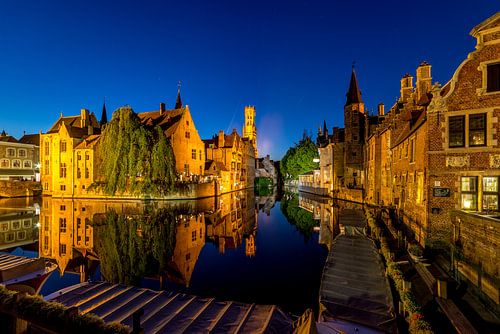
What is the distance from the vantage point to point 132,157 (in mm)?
39750

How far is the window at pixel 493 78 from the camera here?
13664 millimetres

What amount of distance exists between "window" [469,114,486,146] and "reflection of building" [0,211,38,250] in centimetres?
3163

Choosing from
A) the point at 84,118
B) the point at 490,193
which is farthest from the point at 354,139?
the point at 84,118

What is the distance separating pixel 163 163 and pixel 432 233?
118 feet

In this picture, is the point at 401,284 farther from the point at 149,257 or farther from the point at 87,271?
the point at 87,271

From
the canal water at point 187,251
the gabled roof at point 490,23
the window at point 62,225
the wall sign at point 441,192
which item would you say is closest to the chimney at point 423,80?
the gabled roof at point 490,23

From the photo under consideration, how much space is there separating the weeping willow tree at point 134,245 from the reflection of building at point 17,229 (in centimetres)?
497

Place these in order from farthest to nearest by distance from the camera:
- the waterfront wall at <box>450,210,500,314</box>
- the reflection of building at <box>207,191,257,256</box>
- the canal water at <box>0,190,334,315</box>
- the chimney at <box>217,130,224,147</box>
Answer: the chimney at <box>217,130,224,147</box>
the reflection of building at <box>207,191,257,256</box>
the canal water at <box>0,190,334,315</box>
the waterfront wall at <box>450,210,500,314</box>

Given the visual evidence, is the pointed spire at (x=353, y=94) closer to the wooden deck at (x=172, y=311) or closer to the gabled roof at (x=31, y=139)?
the wooden deck at (x=172, y=311)

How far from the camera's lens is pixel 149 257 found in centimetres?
1577

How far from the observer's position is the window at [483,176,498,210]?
13.6 metres

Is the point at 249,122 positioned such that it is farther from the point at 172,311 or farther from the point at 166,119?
the point at 172,311

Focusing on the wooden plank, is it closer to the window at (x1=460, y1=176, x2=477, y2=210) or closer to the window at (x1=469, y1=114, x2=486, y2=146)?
the window at (x1=460, y1=176, x2=477, y2=210)

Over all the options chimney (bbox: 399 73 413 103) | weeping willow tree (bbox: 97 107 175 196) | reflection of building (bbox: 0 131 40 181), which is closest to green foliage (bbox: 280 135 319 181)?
chimney (bbox: 399 73 413 103)
